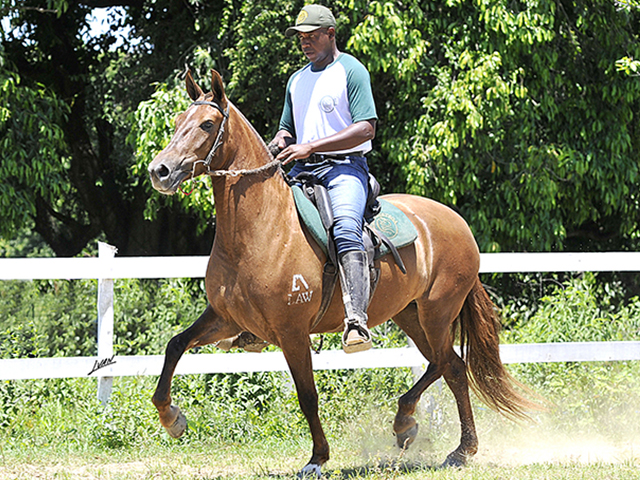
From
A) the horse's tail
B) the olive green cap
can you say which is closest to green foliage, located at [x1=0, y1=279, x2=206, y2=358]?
the horse's tail

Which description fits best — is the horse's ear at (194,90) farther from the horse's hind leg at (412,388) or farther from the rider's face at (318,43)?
the horse's hind leg at (412,388)

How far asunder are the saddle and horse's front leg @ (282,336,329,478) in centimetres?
26

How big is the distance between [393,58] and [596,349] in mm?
4443

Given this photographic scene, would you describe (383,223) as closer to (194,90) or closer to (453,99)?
(194,90)

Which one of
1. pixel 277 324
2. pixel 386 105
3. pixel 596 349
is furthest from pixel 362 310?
pixel 386 105

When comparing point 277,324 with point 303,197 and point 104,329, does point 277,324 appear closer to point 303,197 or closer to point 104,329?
point 303,197

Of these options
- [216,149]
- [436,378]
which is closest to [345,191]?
[216,149]

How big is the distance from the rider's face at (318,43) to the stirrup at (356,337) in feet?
5.60

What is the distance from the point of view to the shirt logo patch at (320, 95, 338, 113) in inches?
187

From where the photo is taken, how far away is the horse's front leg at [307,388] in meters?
4.58

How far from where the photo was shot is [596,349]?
6.72 meters

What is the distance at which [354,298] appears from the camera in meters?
4.55

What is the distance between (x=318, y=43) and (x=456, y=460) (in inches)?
118

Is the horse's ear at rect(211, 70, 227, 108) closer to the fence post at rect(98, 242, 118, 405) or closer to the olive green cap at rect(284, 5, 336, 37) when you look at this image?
the olive green cap at rect(284, 5, 336, 37)
